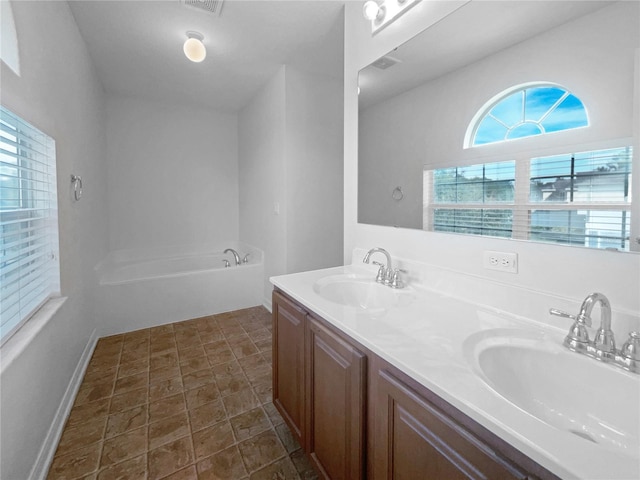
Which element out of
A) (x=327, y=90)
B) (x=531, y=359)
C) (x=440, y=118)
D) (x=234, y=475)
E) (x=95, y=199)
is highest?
(x=327, y=90)

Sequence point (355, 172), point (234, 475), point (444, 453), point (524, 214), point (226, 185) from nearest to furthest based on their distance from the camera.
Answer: point (444, 453)
point (524, 214)
point (234, 475)
point (355, 172)
point (226, 185)

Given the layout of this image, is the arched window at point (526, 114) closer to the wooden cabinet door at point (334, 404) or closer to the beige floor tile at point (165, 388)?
the wooden cabinet door at point (334, 404)

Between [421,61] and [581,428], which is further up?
[421,61]

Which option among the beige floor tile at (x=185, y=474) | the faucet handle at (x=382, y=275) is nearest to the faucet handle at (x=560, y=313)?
the faucet handle at (x=382, y=275)

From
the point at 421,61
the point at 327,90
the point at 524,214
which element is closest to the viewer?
the point at 524,214

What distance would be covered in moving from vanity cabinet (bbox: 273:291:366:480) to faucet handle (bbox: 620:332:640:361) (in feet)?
2.24

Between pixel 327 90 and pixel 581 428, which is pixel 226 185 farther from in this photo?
pixel 581 428

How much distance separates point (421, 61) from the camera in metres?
1.50

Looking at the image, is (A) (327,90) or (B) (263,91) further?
(B) (263,91)

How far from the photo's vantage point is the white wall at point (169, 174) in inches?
146

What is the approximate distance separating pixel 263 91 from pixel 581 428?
3674mm

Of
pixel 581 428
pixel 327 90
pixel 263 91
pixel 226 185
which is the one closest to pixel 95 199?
pixel 226 185

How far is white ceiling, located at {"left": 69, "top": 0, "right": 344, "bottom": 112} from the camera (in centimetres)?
204

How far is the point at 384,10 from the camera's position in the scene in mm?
1655
